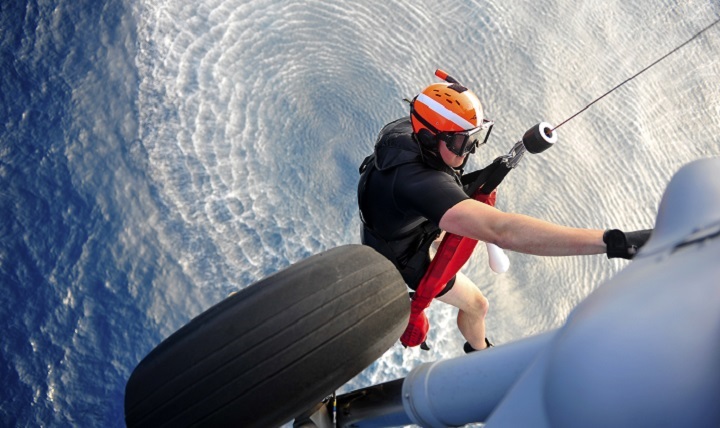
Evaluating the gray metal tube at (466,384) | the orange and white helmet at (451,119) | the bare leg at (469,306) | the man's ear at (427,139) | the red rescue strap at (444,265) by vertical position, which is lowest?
the bare leg at (469,306)

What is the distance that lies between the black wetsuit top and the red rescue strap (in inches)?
2.6

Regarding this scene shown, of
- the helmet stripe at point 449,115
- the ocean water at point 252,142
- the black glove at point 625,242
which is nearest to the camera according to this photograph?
the black glove at point 625,242

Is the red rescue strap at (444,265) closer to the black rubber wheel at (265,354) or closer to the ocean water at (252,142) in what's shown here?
the ocean water at (252,142)

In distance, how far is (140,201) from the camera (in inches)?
103

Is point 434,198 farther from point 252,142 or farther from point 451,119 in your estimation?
point 252,142

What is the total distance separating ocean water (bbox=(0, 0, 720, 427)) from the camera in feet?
7.81

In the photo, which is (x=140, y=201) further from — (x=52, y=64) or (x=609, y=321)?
(x=609, y=321)

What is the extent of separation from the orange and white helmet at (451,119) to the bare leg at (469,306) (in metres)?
0.66

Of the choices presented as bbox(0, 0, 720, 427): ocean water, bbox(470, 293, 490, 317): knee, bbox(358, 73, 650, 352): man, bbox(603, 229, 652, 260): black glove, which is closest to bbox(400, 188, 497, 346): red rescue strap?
bbox(358, 73, 650, 352): man

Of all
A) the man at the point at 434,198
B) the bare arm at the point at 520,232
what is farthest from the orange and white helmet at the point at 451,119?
the bare arm at the point at 520,232

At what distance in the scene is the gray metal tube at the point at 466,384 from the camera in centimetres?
116

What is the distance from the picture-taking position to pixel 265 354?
4.39 feet

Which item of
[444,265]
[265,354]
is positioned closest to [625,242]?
[265,354]

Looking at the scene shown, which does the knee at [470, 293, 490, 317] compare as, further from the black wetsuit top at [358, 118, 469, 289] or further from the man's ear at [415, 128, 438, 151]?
the man's ear at [415, 128, 438, 151]
